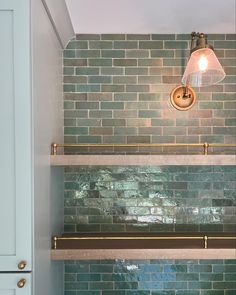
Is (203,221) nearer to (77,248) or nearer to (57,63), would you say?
(77,248)

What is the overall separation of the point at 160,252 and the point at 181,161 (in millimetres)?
434

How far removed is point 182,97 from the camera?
5.96 feet

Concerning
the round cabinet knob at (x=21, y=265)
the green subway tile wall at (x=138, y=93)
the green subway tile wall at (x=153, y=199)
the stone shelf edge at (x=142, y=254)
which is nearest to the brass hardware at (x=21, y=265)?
the round cabinet knob at (x=21, y=265)

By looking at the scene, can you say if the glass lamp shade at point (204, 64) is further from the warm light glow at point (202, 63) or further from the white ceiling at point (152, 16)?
the white ceiling at point (152, 16)

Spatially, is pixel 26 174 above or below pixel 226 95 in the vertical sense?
below

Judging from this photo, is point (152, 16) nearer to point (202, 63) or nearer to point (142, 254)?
point (202, 63)

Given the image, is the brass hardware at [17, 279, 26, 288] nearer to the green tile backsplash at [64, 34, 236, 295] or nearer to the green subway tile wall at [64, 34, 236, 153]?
the green tile backsplash at [64, 34, 236, 295]

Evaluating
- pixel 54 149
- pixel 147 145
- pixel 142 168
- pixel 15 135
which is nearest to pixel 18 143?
pixel 15 135

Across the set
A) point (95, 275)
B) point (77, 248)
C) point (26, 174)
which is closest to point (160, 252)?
point (77, 248)

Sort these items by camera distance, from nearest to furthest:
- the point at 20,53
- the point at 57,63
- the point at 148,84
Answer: the point at 20,53, the point at 57,63, the point at 148,84

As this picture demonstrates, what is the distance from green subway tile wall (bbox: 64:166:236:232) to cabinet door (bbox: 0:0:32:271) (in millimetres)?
697

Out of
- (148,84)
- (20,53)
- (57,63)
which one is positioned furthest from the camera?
(148,84)

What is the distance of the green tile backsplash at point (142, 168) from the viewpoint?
1814 mm

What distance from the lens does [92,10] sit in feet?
4.96
